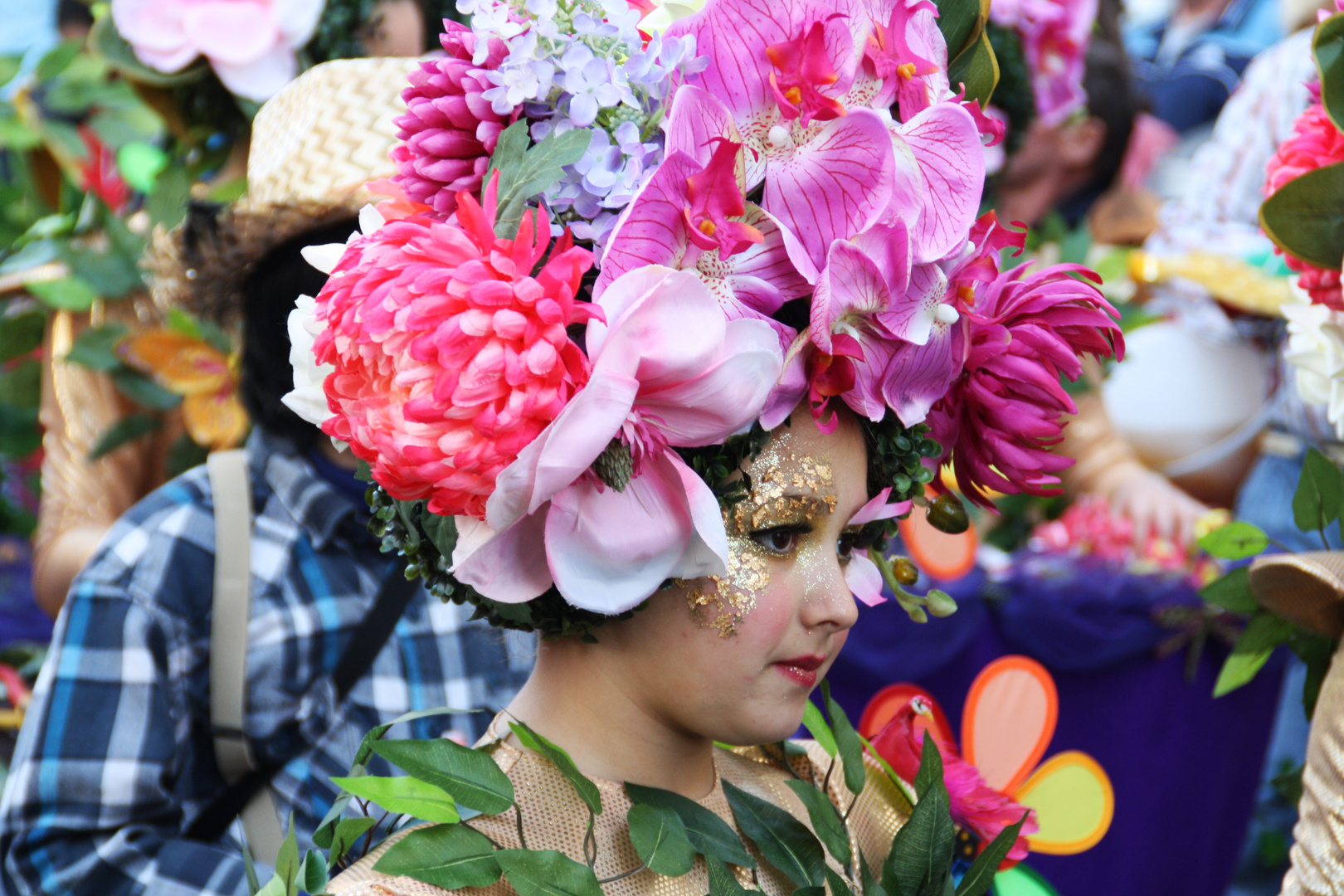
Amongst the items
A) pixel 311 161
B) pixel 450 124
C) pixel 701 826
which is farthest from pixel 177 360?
pixel 701 826

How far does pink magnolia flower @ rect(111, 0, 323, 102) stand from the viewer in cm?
199

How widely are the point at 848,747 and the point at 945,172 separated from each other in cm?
57

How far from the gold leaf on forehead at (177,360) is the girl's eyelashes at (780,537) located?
4.96 ft

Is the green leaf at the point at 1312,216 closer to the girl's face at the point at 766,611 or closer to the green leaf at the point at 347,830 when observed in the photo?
the girl's face at the point at 766,611

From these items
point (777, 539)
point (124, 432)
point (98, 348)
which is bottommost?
point (124, 432)

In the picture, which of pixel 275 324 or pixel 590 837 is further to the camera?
pixel 275 324

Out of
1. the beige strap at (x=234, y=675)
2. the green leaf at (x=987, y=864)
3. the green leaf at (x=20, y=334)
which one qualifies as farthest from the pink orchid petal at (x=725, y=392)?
the green leaf at (x=20, y=334)

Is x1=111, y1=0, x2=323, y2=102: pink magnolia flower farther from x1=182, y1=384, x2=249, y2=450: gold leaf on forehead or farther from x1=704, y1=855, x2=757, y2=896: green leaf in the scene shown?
x1=704, y1=855, x2=757, y2=896: green leaf

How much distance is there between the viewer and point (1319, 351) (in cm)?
132

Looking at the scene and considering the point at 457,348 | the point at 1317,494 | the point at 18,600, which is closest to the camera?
the point at 457,348

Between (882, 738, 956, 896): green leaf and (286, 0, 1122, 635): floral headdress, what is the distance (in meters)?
0.35

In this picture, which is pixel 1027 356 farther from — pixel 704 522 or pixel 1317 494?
pixel 1317 494

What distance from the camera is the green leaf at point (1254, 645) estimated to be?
1424 millimetres

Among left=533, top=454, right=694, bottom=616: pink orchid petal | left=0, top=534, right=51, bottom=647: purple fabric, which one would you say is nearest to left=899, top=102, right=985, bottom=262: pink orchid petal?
left=533, top=454, right=694, bottom=616: pink orchid petal
